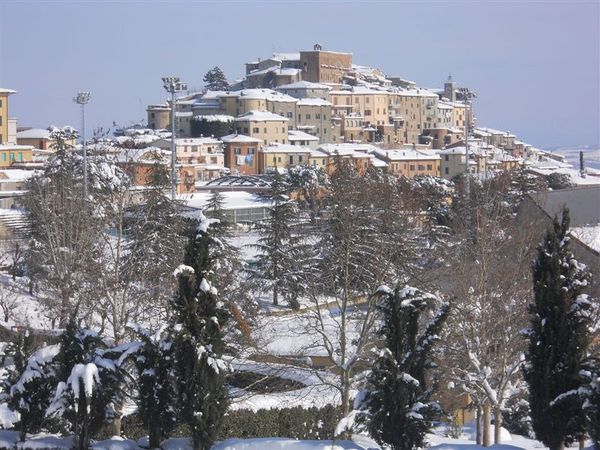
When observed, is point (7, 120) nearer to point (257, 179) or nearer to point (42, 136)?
point (42, 136)

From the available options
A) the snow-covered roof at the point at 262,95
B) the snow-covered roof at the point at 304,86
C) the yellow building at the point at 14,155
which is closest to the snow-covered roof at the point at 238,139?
the snow-covered roof at the point at 262,95

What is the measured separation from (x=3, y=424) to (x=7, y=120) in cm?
5570

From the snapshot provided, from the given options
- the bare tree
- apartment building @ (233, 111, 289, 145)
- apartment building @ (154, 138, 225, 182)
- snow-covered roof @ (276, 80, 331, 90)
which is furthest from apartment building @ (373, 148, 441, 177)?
the bare tree

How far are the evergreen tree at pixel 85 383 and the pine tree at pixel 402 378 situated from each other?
307cm

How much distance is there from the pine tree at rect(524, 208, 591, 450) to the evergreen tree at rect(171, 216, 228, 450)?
3572 mm

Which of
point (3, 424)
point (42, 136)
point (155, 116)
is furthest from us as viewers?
point (155, 116)

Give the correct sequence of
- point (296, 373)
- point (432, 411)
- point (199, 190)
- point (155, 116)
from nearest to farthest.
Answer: point (432, 411) → point (296, 373) → point (199, 190) → point (155, 116)

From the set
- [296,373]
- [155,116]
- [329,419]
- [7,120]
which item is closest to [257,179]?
[7,120]

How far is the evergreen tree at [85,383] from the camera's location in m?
11.5

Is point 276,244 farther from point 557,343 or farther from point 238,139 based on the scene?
point 238,139

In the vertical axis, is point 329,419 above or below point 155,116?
below

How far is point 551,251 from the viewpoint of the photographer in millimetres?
11383

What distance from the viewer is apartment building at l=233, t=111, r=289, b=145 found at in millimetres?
78938

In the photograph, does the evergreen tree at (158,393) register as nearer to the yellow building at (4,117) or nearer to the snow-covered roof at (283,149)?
the yellow building at (4,117)
